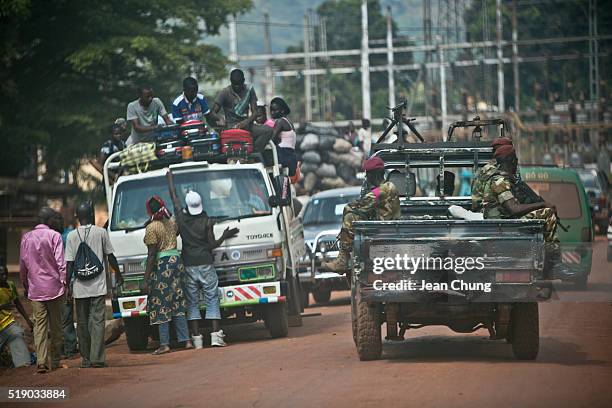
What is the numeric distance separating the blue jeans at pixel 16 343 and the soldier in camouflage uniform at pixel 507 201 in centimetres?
538

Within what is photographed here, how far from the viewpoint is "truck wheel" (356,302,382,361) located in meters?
11.4

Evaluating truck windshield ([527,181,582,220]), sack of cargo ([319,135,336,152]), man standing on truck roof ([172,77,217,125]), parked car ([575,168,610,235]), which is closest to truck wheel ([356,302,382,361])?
man standing on truck roof ([172,77,217,125])

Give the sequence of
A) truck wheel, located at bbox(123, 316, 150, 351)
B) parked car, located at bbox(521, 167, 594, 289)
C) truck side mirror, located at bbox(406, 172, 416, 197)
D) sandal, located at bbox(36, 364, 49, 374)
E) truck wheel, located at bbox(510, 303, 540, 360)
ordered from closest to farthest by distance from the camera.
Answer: truck wheel, located at bbox(510, 303, 540, 360) < sandal, located at bbox(36, 364, 49, 374) < truck side mirror, located at bbox(406, 172, 416, 197) < truck wheel, located at bbox(123, 316, 150, 351) < parked car, located at bbox(521, 167, 594, 289)

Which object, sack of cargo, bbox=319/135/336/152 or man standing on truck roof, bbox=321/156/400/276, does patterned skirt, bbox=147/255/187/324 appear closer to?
man standing on truck roof, bbox=321/156/400/276

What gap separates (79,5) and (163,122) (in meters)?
16.6

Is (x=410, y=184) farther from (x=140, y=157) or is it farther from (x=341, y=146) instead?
(x=341, y=146)

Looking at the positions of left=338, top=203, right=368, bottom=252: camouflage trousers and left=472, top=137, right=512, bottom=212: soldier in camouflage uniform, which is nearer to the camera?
left=472, top=137, right=512, bottom=212: soldier in camouflage uniform

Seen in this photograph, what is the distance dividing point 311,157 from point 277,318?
63.6 ft

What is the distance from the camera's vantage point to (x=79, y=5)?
33.1 m

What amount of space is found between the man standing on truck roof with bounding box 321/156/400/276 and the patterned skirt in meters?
2.92

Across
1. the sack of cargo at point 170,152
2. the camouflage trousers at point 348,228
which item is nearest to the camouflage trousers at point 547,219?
the camouflage trousers at point 348,228

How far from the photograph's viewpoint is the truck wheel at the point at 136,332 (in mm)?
15188

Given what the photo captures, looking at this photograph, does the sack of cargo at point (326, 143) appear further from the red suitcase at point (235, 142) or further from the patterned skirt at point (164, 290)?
the patterned skirt at point (164, 290)

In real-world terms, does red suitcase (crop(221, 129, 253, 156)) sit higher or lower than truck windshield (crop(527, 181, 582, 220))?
higher
